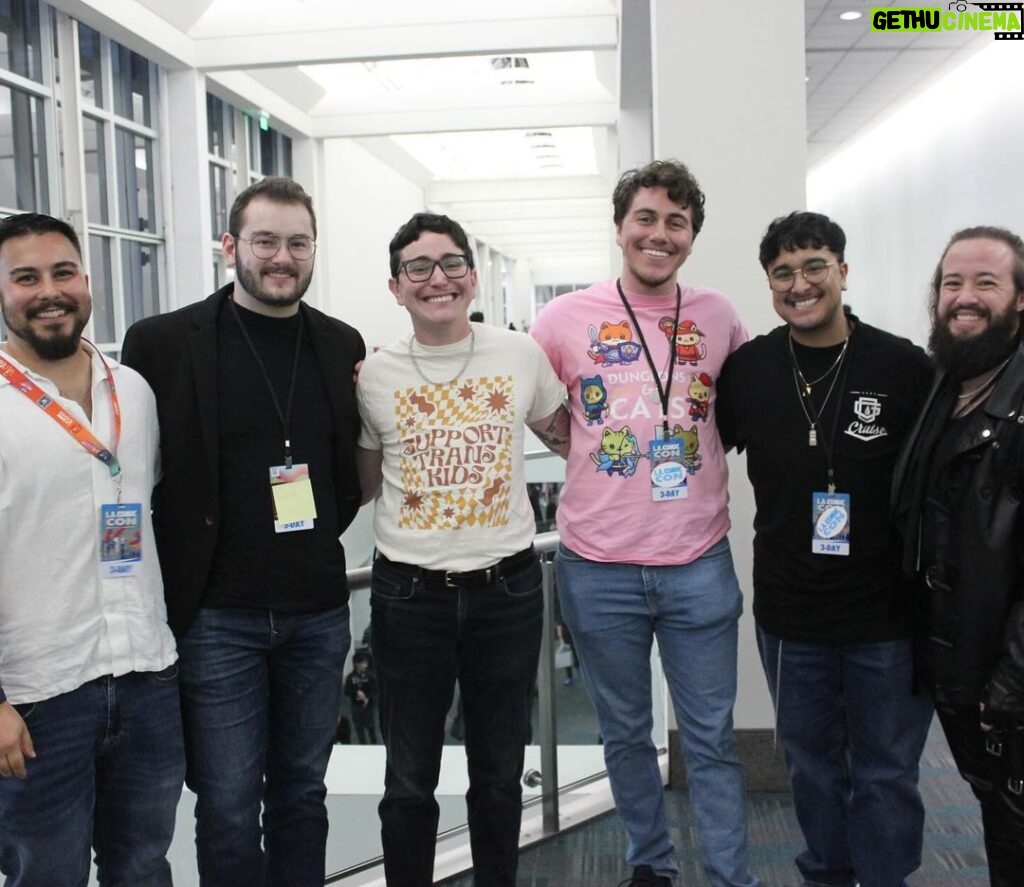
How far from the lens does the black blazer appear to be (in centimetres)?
200

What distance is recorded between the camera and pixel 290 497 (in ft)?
6.79

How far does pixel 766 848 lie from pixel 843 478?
53.2 inches

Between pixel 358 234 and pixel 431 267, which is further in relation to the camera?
pixel 358 234

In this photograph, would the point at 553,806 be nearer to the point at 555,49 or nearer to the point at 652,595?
the point at 652,595

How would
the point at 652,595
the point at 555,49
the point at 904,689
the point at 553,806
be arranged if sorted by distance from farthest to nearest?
the point at 555,49 → the point at 553,806 → the point at 652,595 → the point at 904,689

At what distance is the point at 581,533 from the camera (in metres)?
2.48

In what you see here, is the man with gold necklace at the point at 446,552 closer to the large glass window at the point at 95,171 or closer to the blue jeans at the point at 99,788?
the blue jeans at the point at 99,788

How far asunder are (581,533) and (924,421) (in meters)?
0.83

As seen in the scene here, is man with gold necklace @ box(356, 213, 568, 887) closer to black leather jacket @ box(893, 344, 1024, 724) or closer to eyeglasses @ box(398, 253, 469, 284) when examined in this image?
eyeglasses @ box(398, 253, 469, 284)

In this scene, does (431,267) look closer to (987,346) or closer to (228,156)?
(987,346)

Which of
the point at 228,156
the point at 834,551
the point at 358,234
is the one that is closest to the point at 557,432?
the point at 834,551

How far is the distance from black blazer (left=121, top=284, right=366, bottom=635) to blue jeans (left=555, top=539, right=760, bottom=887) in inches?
36.8

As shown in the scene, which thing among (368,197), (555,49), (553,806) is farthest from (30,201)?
(368,197)

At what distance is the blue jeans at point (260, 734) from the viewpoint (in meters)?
2.02
